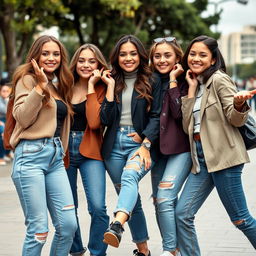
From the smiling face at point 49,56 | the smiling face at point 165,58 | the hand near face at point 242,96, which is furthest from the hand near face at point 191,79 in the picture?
the smiling face at point 49,56

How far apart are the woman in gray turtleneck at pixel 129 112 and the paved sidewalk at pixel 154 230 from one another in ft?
3.77

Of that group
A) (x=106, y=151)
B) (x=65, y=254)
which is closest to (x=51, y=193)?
(x=65, y=254)

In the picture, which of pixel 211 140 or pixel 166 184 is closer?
pixel 211 140

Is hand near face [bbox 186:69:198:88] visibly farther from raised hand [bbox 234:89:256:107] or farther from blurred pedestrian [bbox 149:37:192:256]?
raised hand [bbox 234:89:256:107]

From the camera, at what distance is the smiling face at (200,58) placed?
16.4 ft

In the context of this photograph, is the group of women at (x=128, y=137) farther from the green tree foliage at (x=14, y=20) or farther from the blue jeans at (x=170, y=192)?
the green tree foliage at (x=14, y=20)

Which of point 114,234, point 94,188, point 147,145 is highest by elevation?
point 147,145

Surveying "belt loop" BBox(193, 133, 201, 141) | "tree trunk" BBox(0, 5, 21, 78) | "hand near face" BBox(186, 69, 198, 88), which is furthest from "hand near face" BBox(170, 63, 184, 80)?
"tree trunk" BBox(0, 5, 21, 78)

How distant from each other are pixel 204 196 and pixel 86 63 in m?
1.45

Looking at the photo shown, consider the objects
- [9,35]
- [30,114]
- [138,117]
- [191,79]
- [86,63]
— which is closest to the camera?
[30,114]

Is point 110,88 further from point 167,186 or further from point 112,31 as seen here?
point 112,31

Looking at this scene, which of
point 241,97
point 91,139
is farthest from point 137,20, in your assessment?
point 241,97

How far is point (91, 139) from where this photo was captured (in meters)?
5.39

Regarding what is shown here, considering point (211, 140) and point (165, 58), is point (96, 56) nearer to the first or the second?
point (165, 58)
